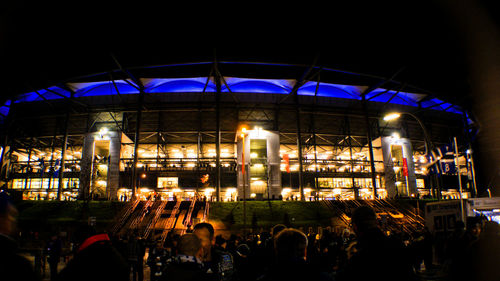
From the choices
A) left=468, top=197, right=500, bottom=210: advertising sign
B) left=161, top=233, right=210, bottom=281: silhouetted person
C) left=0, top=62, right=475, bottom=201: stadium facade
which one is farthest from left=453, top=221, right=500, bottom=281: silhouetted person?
left=0, top=62, right=475, bottom=201: stadium facade

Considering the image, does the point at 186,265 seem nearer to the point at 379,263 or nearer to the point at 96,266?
the point at 96,266

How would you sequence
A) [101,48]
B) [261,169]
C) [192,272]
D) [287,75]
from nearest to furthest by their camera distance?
[192,272], [101,48], [287,75], [261,169]

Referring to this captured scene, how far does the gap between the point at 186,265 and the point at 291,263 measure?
124 cm

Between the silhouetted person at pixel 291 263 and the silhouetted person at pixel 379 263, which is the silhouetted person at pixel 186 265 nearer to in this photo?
the silhouetted person at pixel 291 263

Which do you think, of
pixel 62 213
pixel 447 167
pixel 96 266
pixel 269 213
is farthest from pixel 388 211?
pixel 62 213

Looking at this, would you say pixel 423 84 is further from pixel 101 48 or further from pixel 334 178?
pixel 101 48

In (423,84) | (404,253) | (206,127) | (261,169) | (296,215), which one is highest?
(423,84)

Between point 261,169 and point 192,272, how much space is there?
2828cm

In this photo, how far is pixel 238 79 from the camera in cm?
2989

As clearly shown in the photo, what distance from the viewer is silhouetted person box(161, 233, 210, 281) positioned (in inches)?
110

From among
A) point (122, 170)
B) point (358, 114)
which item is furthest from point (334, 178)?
point (122, 170)

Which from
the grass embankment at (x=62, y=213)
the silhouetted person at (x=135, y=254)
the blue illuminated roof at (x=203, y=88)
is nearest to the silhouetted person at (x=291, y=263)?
the silhouetted person at (x=135, y=254)

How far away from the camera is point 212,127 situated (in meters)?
33.6

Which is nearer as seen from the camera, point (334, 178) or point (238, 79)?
point (238, 79)
